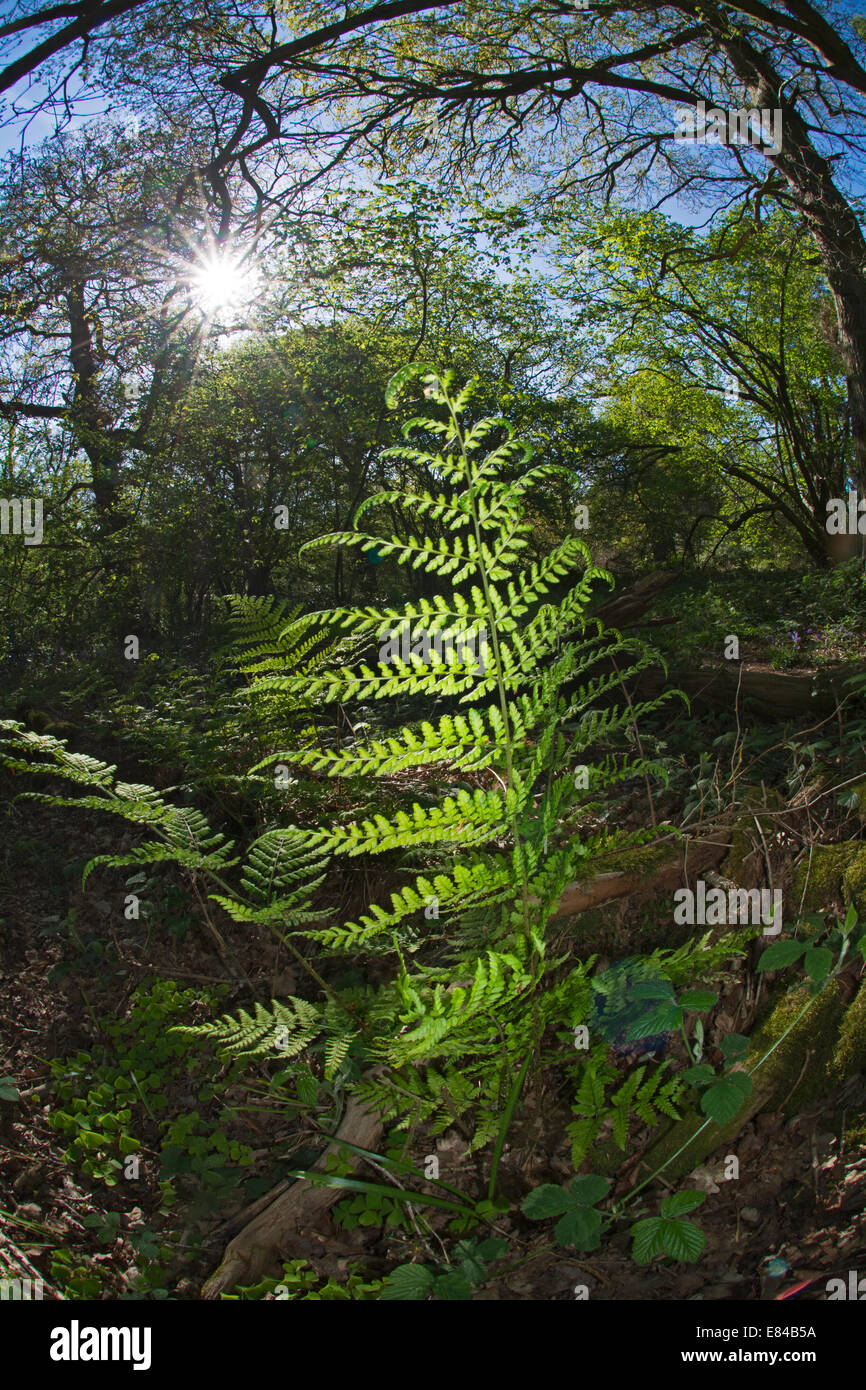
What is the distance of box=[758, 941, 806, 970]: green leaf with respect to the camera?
2197 mm

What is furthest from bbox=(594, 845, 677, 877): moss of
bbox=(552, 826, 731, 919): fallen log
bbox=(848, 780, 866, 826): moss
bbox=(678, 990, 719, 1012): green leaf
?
bbox=(678, 990, 719, 1012): green leaf

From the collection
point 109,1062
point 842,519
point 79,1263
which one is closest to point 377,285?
point 842,519

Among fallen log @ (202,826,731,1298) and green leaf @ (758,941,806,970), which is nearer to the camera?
green leaf @ (758,941,806,970)

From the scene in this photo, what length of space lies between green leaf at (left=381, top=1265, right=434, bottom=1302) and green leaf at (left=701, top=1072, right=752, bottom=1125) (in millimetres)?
761

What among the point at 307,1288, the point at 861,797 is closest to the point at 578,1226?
the point at 307,1288

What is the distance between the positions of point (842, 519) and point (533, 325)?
565 cm

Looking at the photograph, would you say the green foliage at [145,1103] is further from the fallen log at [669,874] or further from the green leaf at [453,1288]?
the fallen log at [669,874]

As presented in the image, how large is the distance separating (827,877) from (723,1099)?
3.78ft

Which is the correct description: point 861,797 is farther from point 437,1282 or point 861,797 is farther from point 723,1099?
point 437,1282

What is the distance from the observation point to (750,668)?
17.8 feet

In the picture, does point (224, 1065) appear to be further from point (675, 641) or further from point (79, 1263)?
point (675, 641)

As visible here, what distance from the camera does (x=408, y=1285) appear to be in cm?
188

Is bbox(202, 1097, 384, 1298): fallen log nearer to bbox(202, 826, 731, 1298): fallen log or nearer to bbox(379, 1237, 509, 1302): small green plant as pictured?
bbox(202, 826, 731, 1298): fallen log

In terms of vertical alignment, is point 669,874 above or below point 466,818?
below
